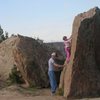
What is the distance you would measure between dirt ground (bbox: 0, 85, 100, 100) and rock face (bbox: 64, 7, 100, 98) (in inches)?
29.6

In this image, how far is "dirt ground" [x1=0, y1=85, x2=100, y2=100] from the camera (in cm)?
1873

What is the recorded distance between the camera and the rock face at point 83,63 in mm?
18312

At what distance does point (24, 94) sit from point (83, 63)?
10.5 ft

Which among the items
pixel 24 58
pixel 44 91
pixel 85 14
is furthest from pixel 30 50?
pixel 85 14

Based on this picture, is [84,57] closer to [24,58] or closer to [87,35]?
[87,35]

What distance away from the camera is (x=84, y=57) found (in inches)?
728

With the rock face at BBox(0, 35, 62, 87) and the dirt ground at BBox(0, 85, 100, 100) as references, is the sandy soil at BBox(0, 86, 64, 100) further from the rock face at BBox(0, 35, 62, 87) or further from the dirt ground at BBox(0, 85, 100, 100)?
the rock face at BBox(0, 35, 62, 87)

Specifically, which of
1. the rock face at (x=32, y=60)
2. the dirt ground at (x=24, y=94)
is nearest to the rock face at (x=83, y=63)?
the dirt ground at (x=24, y=94)

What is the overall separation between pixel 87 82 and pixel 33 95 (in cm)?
268

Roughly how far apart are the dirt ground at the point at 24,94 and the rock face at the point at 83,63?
0.75 meters

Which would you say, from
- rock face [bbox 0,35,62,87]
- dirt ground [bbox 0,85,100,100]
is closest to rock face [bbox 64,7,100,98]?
dirt ground [bbox 0,85,100,100]

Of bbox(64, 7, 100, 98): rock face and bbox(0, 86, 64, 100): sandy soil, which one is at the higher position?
bbox(64, 7, 100, 98): rock face

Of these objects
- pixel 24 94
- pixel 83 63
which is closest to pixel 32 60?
pixel 24 94

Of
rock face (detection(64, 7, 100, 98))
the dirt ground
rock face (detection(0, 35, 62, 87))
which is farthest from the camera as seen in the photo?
rock face (detection(0, 35, 62, 87))
